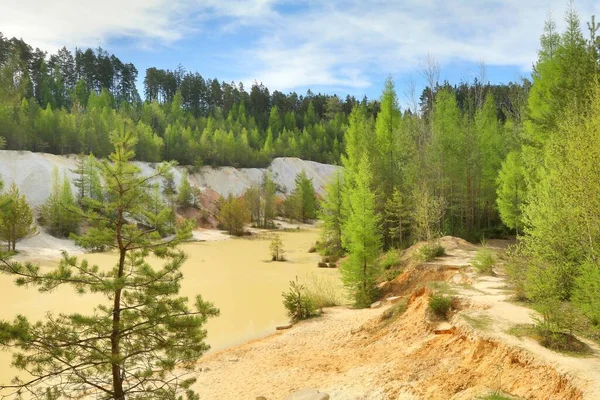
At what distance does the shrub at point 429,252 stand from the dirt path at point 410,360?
3466 millimetres

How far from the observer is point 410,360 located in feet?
37.1

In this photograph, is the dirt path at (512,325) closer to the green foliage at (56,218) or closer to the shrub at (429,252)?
the shrub at (429,252)

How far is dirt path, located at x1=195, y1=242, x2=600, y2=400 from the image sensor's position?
8195 millimetres

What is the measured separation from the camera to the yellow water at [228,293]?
18000 millimetres

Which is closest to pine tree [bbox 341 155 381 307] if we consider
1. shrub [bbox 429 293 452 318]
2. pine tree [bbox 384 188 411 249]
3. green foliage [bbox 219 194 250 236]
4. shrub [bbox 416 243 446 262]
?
shrub [bbox 416 243 446 262]

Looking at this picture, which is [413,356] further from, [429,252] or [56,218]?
[56,218]

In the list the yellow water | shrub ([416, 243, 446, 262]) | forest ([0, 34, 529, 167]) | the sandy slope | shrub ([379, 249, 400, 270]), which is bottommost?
the yellow water

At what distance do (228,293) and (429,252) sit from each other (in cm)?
1089

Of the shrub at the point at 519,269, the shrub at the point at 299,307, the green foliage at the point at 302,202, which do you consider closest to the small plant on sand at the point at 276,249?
the shrub at the point at 299,307

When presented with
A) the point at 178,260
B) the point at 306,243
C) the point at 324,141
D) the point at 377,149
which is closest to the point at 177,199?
the point at 306,243

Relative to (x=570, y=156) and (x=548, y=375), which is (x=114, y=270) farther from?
(x=570, y=156)

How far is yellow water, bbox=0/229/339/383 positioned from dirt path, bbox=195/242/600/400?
2.28 metres

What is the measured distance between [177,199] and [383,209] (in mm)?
33191

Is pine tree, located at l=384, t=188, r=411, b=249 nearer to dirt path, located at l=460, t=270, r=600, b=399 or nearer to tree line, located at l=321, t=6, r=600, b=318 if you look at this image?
tree line, located at l=321, t=6, r=600, b=318
